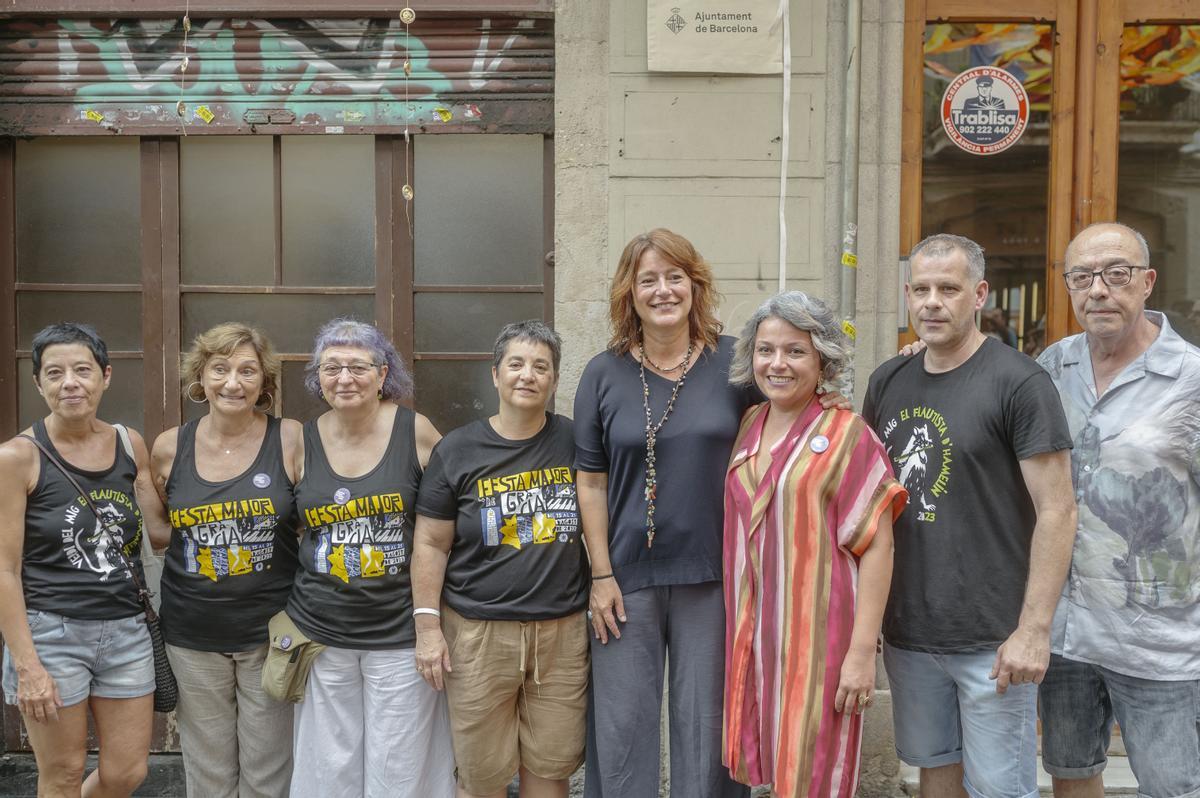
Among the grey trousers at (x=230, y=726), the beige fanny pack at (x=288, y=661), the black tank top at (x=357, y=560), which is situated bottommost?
the grey trousers at (x=230, y=726)

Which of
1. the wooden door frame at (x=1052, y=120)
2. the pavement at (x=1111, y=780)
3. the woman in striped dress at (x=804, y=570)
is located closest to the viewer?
the woman in striped dress at (x=804, y=570)

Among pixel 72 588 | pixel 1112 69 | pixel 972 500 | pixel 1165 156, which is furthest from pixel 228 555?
pixel 1165 156

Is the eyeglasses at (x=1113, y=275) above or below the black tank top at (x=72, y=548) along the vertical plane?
above

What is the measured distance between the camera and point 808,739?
2.80 m

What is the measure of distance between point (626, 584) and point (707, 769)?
625 mm

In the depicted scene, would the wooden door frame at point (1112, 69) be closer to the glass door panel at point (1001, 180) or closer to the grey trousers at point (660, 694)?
the glass door panel at point (1001, 180)

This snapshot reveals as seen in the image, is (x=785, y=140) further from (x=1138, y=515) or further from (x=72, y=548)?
(x=72, y=548)

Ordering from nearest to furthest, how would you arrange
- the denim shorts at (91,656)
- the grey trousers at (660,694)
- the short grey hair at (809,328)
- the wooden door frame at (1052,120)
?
the short grey hair at (809,328), the grey trousers at (660,694), the denim shorts at (91,656), the wooden door frame at (1052,120)

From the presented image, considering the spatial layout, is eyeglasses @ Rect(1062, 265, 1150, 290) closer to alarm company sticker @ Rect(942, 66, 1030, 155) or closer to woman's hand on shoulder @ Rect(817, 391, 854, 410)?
woman's hand on shoulder @ Rect(817, 391, 854, 410)

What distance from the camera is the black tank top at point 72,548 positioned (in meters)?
3.20

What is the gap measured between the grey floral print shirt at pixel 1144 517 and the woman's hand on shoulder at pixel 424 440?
2.08 metres

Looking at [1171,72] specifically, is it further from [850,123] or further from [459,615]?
[459,615]

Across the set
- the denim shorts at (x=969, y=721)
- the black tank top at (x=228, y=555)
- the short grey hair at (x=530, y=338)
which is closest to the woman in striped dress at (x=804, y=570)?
the denim shorts at (x=969, y=721)

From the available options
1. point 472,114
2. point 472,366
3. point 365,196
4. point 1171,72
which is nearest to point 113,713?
point 472,366
